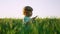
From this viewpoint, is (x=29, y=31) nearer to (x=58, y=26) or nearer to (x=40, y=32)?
(x=40, y=32)

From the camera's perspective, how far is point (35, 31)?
65 cm

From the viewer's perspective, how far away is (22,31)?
67cm

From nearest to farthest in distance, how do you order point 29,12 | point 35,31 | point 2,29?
point 35,31, point 2,29, point 29,12

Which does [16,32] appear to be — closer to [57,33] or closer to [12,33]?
[12,33]

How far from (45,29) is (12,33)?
0.47 ft

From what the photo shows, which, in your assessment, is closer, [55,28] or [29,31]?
[29,31]

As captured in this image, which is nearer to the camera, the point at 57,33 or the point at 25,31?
the point at 25,31

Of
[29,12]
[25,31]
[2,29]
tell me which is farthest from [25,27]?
[29,12]

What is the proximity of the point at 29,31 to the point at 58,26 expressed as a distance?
205 mm

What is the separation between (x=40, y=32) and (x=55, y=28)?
145 mm

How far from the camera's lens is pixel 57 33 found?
31.3 inches

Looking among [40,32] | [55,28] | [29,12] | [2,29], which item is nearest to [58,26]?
[55,28]

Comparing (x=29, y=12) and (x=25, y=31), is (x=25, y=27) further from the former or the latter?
(x=29, y=12)

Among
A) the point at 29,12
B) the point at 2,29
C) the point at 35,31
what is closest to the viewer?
the point at 35,31
